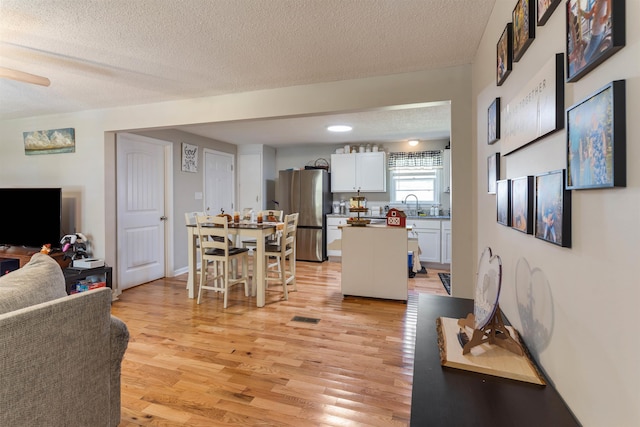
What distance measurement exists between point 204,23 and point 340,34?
82 centimetres

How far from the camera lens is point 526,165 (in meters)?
1.16

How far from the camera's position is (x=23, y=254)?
143 inches

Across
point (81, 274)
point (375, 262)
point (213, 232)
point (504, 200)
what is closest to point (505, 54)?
point (504, 200)

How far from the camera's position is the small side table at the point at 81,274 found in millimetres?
3270

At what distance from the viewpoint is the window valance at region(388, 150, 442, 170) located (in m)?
5.70

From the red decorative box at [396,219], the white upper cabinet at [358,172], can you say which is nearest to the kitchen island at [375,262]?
the red decorative box at [396,219]

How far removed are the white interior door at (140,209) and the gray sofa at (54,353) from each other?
2852mm

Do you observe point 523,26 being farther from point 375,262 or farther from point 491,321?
point 375,262

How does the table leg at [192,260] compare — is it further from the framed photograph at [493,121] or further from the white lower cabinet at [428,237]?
the white lower cabinet at [428,237]

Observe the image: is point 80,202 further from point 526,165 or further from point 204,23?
point 526,165

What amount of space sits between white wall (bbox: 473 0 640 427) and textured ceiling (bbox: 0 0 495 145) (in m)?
0.97

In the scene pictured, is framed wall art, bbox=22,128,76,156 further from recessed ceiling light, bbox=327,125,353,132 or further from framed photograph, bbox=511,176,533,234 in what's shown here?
framed photograph, bbox=511,176,533,234

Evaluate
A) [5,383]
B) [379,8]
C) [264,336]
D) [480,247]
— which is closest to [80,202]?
[264,336]

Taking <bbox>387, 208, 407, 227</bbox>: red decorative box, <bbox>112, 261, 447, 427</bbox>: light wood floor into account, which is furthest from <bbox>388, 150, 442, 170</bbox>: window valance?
<bbox>112, 261, 447, 427</bbox>: light wood floor
